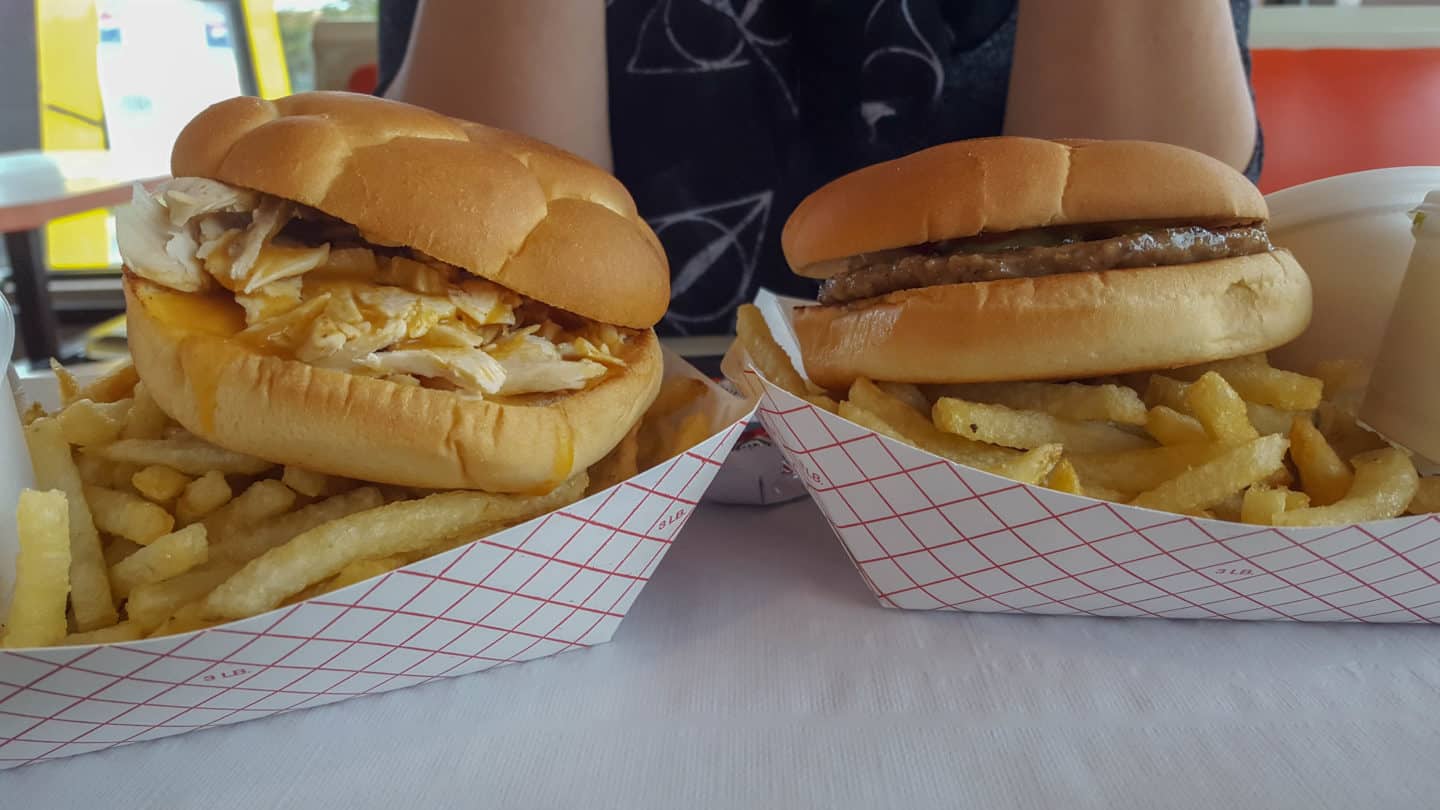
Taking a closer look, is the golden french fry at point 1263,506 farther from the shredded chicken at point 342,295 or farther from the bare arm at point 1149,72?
the bare arm at point 1149,72

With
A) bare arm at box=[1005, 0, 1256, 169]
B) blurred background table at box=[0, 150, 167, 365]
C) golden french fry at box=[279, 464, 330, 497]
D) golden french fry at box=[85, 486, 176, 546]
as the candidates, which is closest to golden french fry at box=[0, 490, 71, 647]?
golden french fry at box=[85, 486, 176, 546]

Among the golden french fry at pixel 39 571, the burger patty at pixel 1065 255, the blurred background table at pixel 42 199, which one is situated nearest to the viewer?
the golden french fry at pixel 39 571

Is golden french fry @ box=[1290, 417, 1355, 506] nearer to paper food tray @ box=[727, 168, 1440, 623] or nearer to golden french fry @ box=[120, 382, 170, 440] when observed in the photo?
paper food tray @ box=[727, 168, 1440, 623]

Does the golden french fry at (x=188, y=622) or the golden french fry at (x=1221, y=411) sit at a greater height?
the golden french fry at (x=1221, y=411)

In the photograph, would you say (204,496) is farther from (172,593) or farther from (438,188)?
(438,188)

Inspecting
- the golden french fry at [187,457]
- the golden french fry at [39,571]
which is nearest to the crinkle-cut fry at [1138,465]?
the golden french fry at [187,457]

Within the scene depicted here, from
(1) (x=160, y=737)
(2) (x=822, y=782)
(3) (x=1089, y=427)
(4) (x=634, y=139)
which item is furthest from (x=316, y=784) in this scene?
(4) (x=634, y=139)

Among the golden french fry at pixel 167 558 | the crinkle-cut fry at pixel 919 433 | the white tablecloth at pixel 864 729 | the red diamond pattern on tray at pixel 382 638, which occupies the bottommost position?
the white tablecloth at pixel 864 729
